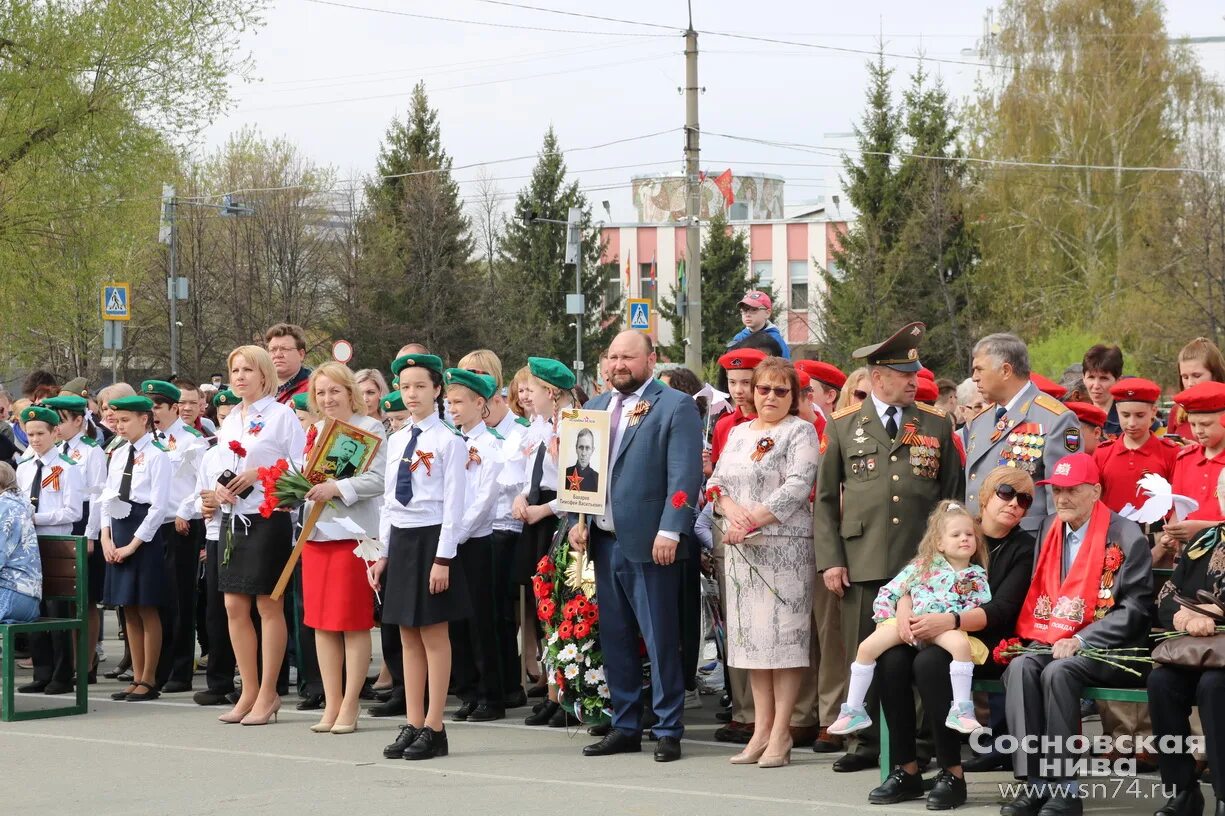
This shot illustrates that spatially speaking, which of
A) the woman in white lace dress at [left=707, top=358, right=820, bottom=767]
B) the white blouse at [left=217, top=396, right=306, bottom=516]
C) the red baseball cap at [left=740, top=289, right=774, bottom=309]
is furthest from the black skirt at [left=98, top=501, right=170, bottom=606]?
the red baseball cap at [left=740, top=289, right=774, bottom=309]

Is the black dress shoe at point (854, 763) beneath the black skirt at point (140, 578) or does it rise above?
beneath

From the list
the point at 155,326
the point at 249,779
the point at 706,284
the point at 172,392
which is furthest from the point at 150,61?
the point at 706,284

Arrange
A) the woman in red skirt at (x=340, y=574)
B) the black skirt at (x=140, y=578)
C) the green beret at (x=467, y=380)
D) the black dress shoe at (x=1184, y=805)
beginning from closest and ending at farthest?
the black dress shoe at (x=1184, y=805) < the woman in red skirt at (x=340, y=574) < the green beret at (x=467, y=380) < the black skirt at (x=140, y=578)

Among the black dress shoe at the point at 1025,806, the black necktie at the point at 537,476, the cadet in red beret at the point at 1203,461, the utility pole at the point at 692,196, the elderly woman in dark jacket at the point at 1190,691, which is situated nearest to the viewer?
the elderly woman in dark jacket at the point at 1190,691

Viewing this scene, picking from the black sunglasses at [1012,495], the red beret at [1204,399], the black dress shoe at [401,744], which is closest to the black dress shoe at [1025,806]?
the black sunglasses at [1012,495]

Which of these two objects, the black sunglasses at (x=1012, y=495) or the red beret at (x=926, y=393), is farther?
the red beret at (x=926, y=393)

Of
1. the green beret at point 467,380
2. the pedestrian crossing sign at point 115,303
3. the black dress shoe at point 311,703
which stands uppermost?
the pedestrian crossing sign at point 115,303

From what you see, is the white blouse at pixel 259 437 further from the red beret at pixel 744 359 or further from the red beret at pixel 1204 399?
the red beret at pixel 1204 399

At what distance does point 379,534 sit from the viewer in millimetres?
9023

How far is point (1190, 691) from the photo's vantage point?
22.2 feet

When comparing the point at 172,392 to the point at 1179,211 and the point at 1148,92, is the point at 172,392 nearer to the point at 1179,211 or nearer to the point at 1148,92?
the point at 1179,211

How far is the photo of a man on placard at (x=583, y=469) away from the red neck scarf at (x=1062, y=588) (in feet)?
8.12

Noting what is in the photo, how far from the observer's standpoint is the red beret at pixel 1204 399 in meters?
7.73

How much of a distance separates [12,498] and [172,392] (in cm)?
147
